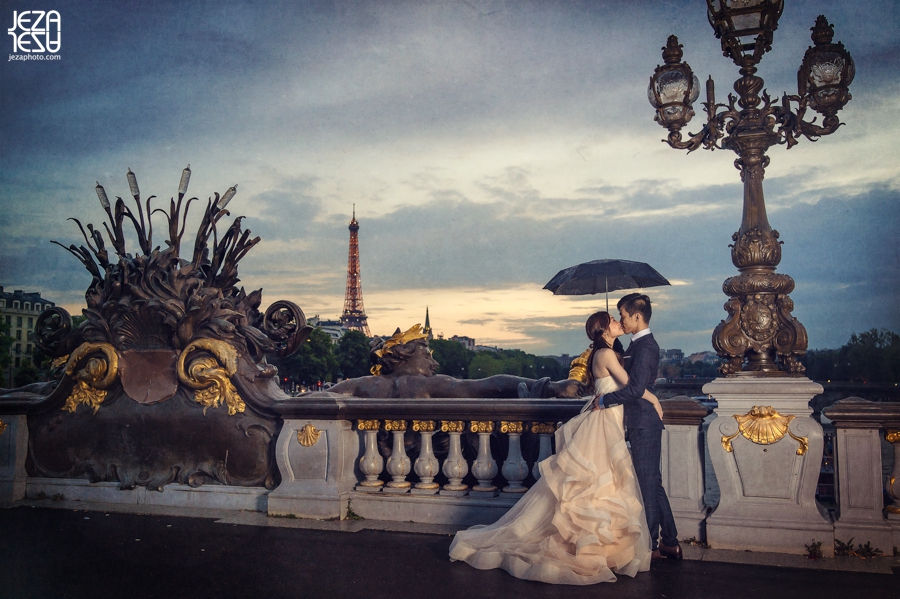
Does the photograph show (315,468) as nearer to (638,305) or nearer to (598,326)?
(598,326)

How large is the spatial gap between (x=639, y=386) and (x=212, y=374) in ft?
15.4

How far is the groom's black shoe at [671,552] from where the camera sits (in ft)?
18.7

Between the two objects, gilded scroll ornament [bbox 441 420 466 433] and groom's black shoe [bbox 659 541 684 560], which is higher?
gilded scroll ornament [bbox 441 420 466 433]

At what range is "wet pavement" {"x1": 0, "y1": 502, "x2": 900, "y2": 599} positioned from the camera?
16.6 feet

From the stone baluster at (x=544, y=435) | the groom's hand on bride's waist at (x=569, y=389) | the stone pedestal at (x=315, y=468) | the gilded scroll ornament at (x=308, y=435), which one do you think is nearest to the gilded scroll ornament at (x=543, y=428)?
the stone baluster at (x=544, y=435)

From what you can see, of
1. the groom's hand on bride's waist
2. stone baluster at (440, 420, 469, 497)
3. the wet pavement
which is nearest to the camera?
the wet pavement

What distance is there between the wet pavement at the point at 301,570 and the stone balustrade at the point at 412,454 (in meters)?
0.30

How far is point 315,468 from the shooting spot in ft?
24.4

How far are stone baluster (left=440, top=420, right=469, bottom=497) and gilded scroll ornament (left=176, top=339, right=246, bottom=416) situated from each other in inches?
93.3

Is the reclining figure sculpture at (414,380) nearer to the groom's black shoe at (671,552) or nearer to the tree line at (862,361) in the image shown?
the groom's black shoe at (671,552)

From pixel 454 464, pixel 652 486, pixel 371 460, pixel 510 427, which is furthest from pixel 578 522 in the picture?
pixel 371 460

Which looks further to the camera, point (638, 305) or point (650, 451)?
point (638, 305)

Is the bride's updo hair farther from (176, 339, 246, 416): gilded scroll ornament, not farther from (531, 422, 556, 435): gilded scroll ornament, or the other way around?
(176, 339, 246, 416): gilded scroll ornament

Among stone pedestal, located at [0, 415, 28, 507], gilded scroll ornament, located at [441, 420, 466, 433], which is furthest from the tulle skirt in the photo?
stone pedestal, located at [0, 415, 28, 507]
